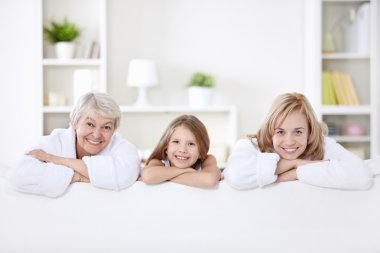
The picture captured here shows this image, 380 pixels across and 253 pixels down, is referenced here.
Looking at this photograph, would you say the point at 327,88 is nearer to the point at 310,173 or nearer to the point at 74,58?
the point at 74,58

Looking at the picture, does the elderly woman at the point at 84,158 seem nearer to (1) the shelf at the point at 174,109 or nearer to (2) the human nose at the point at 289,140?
(2) the human nose at the point at 289,140

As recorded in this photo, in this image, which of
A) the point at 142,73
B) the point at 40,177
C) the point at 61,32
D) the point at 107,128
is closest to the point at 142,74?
the point at 142,73

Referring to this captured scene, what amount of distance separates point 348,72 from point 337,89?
0.14 m

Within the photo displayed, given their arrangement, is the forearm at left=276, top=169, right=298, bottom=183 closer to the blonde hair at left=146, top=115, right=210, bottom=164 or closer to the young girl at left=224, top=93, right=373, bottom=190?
the young girl at left=224, top=93, right=373, bottom=190

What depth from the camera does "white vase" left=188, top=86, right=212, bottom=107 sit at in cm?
396

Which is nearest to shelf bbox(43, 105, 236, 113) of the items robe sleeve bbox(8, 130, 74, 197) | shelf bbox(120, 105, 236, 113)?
shelf bbox(120, 105, 236, 113)

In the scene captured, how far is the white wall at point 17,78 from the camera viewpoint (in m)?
3.88

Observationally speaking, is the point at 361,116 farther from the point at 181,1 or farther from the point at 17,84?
the point at 17,84

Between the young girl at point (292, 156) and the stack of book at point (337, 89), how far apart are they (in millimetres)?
2058

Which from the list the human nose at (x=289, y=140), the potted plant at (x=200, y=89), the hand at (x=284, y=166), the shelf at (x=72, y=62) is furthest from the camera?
the potted plant at (x=200, y=89)

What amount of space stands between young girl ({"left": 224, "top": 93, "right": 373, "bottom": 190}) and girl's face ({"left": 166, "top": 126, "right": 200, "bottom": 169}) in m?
0.18

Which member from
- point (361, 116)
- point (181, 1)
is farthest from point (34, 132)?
point (361, 116)

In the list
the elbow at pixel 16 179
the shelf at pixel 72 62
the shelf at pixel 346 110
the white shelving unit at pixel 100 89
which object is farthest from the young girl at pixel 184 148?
the shelf at pixel 346 110

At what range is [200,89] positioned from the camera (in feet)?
13.0
